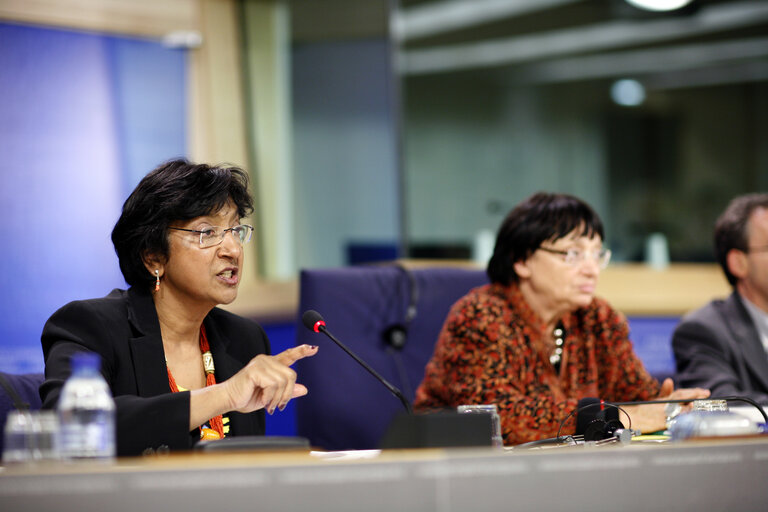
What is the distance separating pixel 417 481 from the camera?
0.98 metres

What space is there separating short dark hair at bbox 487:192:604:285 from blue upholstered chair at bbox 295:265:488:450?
8.9 inches

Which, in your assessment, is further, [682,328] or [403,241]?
[403,241]

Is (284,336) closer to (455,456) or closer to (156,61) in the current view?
(156,61)

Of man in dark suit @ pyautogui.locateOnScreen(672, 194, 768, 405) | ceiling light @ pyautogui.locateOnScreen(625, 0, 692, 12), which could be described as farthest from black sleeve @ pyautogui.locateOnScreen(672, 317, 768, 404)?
ceiling light @ pyautogui.locateOnScreen(625, 0, 692, 12)

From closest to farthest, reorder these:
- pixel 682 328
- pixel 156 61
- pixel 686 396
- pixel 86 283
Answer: pixel 686 396
pixel 682 328
pixel 86 283
pixel 156 61

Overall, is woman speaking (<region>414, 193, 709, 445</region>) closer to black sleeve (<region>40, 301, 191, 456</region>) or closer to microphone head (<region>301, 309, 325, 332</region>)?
microphone head (<region>301, 309, 325, 332</region>)

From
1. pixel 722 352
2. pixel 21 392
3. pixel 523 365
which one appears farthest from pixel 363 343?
pixel 722 352

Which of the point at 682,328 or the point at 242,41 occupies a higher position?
the point at 242,41

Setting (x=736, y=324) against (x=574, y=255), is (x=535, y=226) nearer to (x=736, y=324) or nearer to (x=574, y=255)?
(x=574, y=255)

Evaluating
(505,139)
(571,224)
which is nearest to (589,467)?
(571,224)

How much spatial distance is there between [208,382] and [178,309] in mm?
169

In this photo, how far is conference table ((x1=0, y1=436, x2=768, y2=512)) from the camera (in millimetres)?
915

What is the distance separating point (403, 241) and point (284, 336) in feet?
2.67

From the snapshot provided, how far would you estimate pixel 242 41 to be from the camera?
382 centimetres
